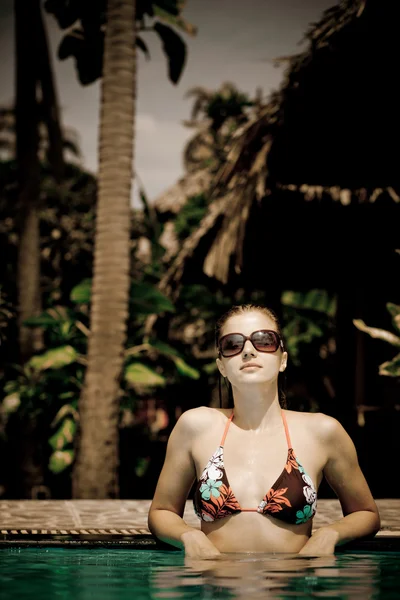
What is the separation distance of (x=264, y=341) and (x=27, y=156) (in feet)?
A: 34.9

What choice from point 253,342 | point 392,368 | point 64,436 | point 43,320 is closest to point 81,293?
point 43,320

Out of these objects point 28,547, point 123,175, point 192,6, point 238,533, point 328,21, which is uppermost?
point 192,6

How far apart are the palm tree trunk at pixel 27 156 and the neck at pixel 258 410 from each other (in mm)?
9934

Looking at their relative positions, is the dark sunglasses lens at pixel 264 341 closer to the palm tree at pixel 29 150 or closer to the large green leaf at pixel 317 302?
the palm tree at pixel 29 150

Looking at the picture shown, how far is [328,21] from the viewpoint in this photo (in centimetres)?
961

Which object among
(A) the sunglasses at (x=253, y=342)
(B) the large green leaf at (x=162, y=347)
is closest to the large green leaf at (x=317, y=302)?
(B) the large green leaf at (x=162, y=347)

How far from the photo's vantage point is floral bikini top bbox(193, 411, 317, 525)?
10.6ft

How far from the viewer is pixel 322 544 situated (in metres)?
3.23

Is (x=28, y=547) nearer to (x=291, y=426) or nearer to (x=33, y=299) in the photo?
(x=291, y=426)

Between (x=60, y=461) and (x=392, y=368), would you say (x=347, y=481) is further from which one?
(x=60, y=461)

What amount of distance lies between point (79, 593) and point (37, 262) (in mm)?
10326

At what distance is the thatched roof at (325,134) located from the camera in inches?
379

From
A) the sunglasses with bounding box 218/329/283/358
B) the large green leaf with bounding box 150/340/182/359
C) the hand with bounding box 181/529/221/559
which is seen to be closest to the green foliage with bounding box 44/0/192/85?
the large green leaf with bounding box 150/340/182/359

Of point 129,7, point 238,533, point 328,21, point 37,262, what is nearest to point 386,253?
point 328,21
